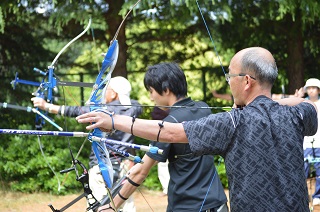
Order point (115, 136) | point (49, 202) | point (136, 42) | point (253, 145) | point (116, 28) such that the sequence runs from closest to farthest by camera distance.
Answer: point (253, 145)
point (115, 136)
point (49, 202)
point (116, 28)
point (136, 42)

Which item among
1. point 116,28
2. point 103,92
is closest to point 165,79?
point 103,92

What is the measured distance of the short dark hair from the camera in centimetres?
376

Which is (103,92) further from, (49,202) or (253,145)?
(49,202)

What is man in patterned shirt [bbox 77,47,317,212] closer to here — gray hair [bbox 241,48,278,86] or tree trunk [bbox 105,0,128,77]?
gray hair [bbox 241,48,278,86]

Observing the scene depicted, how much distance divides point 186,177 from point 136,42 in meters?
8.24

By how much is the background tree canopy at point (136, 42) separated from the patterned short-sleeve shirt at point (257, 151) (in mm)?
6019

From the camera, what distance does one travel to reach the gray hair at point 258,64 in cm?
280

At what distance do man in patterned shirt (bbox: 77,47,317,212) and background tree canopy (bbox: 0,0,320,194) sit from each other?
600 cm

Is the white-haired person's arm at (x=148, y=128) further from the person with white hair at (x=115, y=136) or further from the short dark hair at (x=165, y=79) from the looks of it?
the person with white hair at (x=115, y=136)

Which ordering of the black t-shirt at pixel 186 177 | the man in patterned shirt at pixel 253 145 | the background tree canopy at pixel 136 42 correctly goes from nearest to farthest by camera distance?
the man in patterned shirt at pixel 253 145, the black t-shirt at pixel 186 177, the background tree canopy at pixel 136 42

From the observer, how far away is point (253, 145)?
270 cm

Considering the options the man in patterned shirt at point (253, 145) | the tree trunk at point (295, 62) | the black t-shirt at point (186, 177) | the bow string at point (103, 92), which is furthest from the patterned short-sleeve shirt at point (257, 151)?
the tree trunk at point (295, 62)

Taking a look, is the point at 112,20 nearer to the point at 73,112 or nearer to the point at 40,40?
the point at 40,40

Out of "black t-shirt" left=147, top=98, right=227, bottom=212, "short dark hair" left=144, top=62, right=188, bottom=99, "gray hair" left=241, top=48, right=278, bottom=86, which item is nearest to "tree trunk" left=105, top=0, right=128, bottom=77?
"short dark hair" left=144, top=62, right=188, bottom=99
